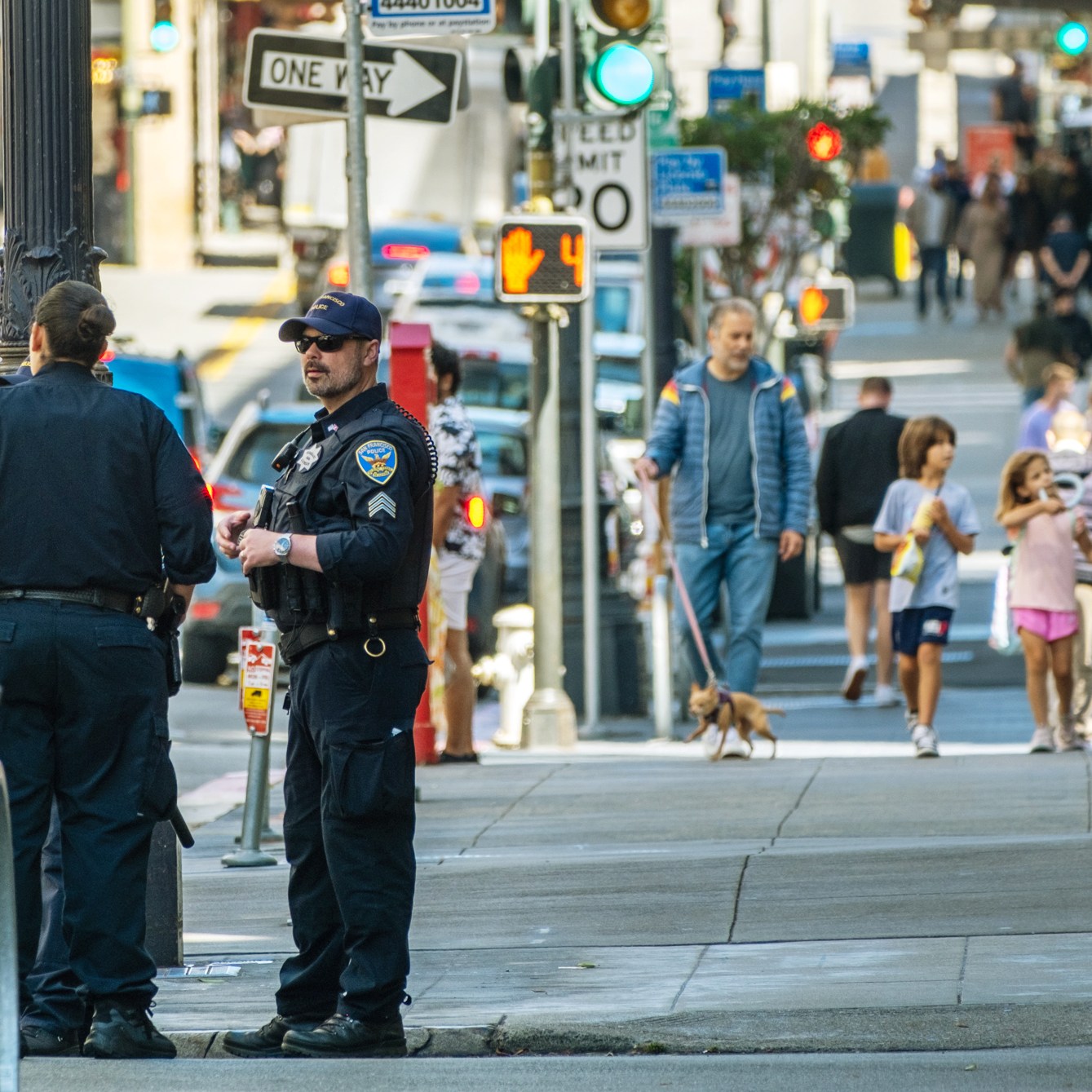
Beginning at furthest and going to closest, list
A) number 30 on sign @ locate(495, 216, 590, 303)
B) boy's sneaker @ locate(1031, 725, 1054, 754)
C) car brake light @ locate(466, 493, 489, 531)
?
number 30 on sign @ locate(495, 216, 590, 303)
boy's sneaker @ locate(1031, 725, 1054, 754)
car brake light @ locate(466, 493, 489, 531)

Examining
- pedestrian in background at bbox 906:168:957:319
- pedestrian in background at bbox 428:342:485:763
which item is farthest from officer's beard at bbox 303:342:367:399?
pedestrian in background at bbox 906:168:957:319

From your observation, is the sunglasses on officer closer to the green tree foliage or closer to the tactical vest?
the tactical vest

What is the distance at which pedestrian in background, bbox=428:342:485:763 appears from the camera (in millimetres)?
11312

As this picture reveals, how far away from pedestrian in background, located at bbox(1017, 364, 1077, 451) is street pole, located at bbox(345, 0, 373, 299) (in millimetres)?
8042

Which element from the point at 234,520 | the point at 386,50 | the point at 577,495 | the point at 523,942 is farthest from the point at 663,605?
the point at 234,520

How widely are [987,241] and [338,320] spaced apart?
2935cm

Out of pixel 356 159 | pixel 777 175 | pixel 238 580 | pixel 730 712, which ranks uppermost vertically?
pixel 777 175

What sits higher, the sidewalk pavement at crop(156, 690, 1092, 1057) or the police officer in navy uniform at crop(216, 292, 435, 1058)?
the police officer in navy uniform at crop(216, 292, 435, 1058)

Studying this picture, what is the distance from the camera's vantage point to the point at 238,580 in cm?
1554

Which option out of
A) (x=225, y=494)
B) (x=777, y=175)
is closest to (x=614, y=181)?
(x=225, y=494)

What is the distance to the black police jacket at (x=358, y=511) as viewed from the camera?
6066 millimetres

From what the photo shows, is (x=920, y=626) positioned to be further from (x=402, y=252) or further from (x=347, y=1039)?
(x=402, y=252)

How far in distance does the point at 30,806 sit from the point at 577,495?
768 centimetres

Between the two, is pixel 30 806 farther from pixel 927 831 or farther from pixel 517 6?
pixel 517 6
